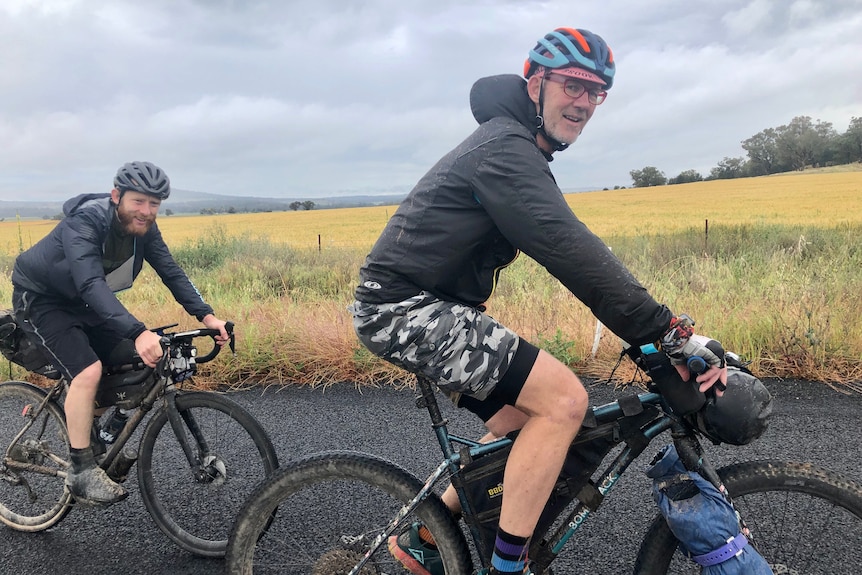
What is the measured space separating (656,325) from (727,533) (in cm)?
73

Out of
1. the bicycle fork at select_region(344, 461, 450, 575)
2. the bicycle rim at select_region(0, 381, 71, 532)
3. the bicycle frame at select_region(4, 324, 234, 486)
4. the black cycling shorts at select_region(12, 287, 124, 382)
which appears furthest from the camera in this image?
the bicycle rim at select_region(0, 381, 71, 532)

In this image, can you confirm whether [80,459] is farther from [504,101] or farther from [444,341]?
[504,101]

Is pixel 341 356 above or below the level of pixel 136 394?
below

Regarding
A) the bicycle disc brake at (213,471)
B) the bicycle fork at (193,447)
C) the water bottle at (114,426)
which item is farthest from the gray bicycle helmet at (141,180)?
the bicycle disc brake at (213,471)

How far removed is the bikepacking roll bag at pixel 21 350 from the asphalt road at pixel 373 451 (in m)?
0.91

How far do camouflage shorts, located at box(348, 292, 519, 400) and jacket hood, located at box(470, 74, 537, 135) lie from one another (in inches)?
27.3

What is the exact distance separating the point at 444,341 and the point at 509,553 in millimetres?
788

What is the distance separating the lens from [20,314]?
3.01 metres

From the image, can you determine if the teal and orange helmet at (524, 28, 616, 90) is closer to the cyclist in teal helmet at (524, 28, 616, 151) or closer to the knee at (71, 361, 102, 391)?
the cyclist in teal helmet at (524, 28, 616, 151)

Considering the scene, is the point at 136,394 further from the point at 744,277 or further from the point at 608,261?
the point at 744,277

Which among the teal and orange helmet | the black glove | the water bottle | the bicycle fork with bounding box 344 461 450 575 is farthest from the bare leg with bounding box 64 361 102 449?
the black glove

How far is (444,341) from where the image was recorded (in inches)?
74.1

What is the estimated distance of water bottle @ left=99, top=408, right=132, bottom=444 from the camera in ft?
10.1

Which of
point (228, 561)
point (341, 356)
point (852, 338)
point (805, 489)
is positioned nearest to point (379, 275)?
point (228, 561)
